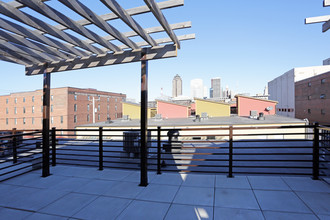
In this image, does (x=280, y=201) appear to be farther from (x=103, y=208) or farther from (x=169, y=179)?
(x=103, y=208)

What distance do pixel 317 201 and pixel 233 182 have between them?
59.6 inches

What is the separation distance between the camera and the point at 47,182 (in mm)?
4438

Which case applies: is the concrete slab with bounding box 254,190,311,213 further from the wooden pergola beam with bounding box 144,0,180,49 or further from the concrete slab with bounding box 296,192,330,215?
the wooden pergola beam with bounding box 144,0,180,49

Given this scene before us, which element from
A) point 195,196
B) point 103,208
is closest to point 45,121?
point 103,208

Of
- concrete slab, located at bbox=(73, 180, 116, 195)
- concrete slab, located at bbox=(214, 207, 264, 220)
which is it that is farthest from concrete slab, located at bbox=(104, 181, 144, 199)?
concrete slab, located at bbox=(214, 207, 264, 220)

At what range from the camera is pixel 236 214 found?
9.47 ft

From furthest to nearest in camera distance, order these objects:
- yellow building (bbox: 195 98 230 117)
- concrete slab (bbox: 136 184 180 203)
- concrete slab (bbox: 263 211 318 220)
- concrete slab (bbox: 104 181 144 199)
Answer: yellow building (bbox: 195 98 230 117) → concrete slab (bbox: 104 181 144 199) → concrete slab (bbox: 136 184 180 203) → concrete slab (bbox: 263 211 318 220)

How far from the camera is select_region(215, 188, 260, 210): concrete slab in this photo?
10.3 feet

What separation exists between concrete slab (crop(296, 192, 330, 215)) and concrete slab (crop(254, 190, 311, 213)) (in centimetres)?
11

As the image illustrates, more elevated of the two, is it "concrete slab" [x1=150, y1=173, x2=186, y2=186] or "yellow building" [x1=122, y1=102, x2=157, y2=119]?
"yellow building" [x1=122, y1=102, x2=157, y2=119]

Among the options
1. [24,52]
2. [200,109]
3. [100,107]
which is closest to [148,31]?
[24,52]

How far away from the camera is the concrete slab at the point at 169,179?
4242 mm

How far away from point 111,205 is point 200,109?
2424 cm

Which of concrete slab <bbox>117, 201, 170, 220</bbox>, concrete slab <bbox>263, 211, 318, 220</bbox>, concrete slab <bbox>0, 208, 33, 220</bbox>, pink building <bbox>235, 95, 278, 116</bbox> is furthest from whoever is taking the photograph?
pink building <bbox>235, 95, 278, 116</bbox>
